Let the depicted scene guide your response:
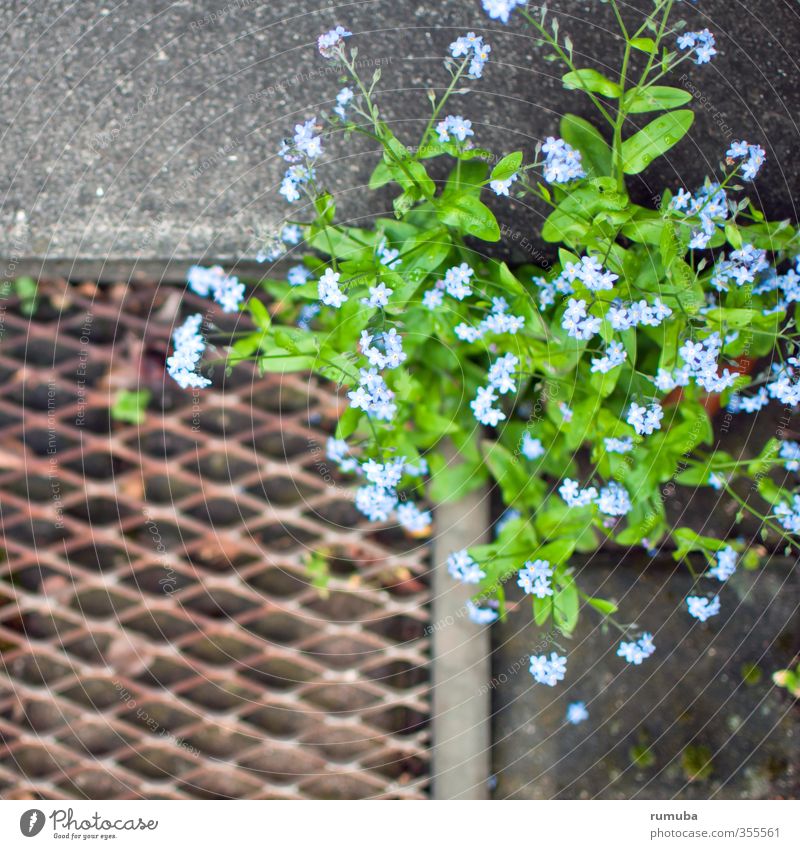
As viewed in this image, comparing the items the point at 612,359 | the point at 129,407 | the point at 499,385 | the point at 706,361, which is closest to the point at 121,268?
the point at 129,407

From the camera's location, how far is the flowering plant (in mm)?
977

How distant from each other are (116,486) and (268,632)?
45cm

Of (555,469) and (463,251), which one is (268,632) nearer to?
(555,469)

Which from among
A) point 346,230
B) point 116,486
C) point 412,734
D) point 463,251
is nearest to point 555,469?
point 463,251

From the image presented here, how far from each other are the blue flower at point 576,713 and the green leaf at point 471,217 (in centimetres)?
95

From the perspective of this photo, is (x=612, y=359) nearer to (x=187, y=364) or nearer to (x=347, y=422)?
(x=347, y=422)

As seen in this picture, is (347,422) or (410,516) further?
(410,516)

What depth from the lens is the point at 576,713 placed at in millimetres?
1415

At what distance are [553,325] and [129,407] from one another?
93cm

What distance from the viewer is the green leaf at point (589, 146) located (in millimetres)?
1103

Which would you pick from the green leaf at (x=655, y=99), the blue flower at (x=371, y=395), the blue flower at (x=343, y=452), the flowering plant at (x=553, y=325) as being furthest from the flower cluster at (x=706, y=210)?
the blue flower at (x=343, y=452)
